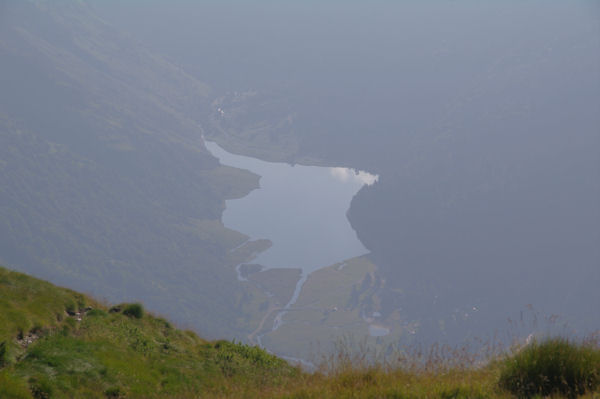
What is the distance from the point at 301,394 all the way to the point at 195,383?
5.06 m

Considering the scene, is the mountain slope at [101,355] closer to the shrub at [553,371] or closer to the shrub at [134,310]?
the shrub at [134,310]

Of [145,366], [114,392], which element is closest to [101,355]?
[145,366]

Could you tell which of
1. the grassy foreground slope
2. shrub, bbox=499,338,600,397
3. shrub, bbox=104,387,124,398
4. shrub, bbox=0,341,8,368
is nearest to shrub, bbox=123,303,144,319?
the grassy foreground slope

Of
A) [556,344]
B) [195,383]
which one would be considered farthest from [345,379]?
[195,383]

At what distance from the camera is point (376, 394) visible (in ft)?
23.5

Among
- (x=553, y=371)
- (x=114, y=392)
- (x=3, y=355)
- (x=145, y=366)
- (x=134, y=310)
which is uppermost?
(x=134, y=310)

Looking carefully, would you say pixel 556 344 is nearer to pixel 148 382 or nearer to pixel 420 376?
pixel 420 376

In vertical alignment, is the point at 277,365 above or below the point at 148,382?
above

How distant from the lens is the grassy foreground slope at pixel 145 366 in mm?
7797

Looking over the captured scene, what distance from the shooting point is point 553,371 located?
24.0 feet

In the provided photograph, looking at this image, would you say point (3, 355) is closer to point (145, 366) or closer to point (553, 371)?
point (145, 366)

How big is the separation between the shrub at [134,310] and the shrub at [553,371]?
11.6m

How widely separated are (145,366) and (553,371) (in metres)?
9.05

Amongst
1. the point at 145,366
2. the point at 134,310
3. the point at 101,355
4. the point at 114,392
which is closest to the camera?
the point at 114,392
